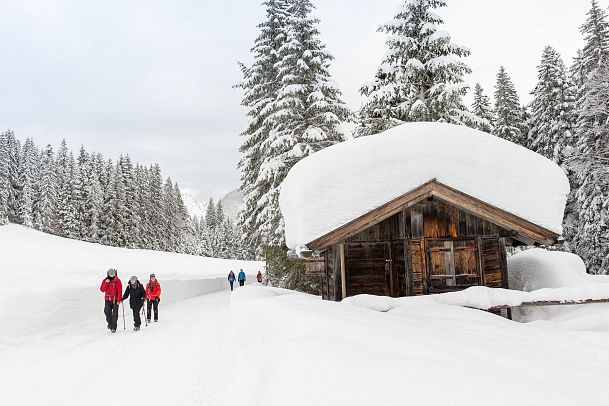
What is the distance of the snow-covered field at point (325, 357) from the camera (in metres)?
3.68

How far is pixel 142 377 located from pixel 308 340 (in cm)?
403

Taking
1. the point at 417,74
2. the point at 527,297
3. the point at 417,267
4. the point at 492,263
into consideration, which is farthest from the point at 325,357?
the point at 417,74

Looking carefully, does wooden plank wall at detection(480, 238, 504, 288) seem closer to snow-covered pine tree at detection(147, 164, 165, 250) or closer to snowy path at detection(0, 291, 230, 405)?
snowy path at detection(0, 291, 230, 405)

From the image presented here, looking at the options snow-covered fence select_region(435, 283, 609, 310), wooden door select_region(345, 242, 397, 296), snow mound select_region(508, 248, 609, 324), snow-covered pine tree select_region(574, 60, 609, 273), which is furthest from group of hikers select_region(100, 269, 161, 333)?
snow-covered pine tree select_region(574, 60, 609, 273)

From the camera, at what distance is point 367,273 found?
14.0 m

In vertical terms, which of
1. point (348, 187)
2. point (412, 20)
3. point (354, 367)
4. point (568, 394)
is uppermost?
point (412, 20)

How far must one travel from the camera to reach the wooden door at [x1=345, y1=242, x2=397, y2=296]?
14.0 meters

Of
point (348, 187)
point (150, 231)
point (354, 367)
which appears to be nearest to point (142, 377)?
point (354, 367)

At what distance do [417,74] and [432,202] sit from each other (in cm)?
859

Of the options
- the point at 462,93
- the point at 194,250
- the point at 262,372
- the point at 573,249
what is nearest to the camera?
the point at 262,372

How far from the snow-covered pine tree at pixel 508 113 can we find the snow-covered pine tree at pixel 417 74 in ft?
40.4

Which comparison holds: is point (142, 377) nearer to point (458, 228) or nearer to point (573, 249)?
point (458, 228)

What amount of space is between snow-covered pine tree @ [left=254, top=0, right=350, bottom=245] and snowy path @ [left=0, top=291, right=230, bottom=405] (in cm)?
904

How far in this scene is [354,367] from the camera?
13.0 feet
